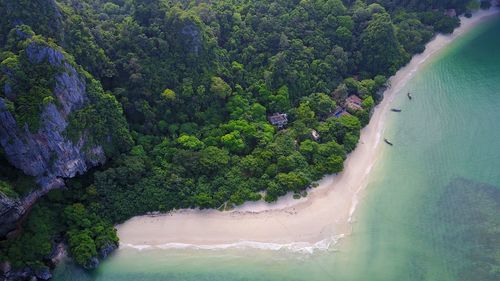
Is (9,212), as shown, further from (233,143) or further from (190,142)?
(233,143)

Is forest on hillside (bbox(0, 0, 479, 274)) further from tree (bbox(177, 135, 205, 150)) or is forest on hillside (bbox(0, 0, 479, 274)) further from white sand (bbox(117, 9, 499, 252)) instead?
white sand (bbox(117, 9, 499, 252))

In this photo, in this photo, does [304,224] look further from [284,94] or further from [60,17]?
[60,17]

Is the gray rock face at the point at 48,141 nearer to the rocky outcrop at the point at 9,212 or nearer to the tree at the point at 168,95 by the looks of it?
the rocky outcrop at the point at 9,212

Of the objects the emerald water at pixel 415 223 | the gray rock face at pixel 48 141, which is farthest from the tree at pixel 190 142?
the emerald water at pixel 415 223

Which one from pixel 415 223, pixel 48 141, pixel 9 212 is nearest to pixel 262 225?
pixel 415 223

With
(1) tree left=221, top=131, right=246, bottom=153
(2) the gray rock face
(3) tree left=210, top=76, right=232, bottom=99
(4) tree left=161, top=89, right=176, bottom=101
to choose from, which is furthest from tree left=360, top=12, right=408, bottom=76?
(2) the gray rock face
